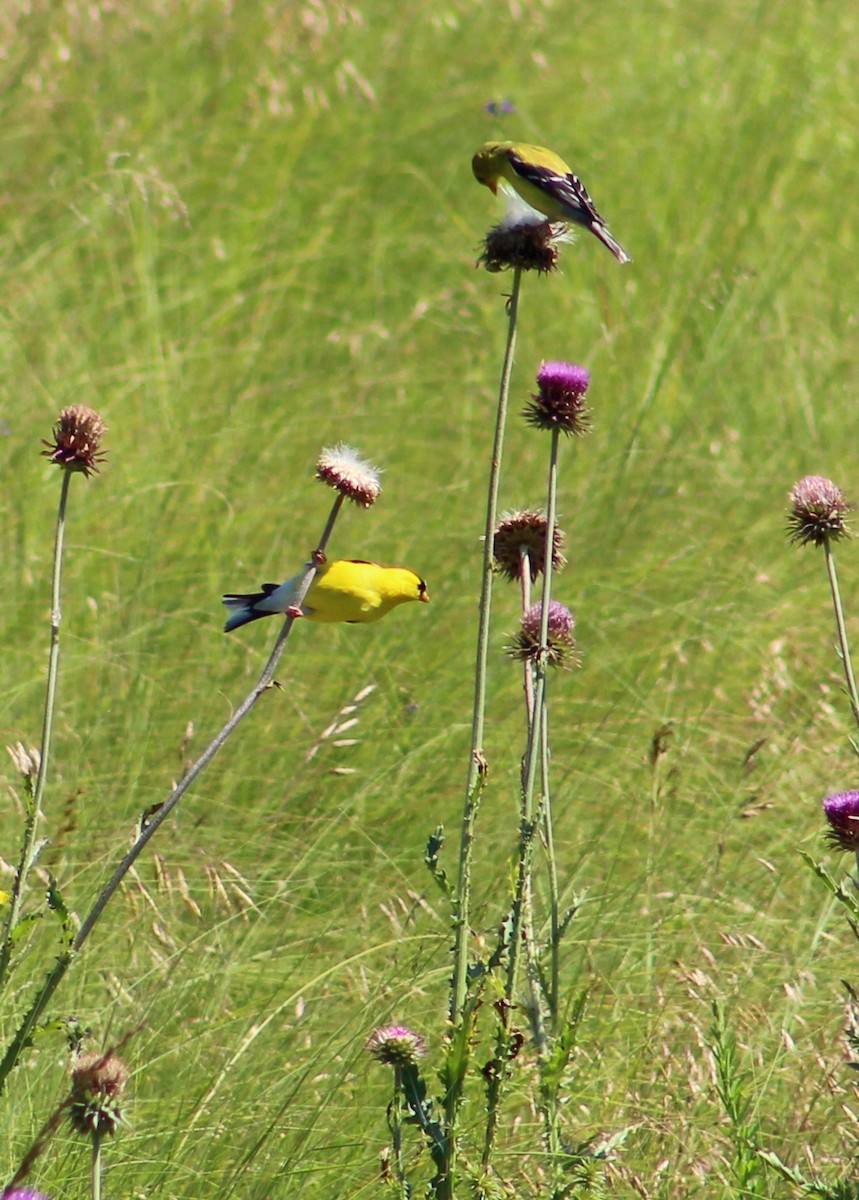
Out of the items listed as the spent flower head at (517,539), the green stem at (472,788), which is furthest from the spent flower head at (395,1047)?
the spent flower head at (517,539)

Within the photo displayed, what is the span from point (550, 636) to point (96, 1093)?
1017mm

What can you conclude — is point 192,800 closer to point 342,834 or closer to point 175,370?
point 342,834

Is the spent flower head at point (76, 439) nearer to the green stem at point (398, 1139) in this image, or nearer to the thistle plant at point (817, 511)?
the green stem at point (398, 1139)

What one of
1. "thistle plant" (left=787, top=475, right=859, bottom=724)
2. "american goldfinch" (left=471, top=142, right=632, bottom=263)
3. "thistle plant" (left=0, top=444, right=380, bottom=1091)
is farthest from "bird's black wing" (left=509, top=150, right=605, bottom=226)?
"thistle plant" (left=0, top=444, right=380, bottom=1091)

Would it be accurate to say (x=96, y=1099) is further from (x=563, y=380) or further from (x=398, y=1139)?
(x=563, y=380)

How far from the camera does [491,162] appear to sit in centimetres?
224

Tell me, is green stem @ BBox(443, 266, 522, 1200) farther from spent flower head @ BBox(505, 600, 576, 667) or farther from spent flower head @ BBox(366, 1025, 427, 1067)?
spent flower head @ BBox(505, 600, 576, 667)

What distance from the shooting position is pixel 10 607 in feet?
10.7

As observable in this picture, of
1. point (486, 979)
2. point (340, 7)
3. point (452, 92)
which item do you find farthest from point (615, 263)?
point (486, 979)

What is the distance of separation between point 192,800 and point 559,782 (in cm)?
72

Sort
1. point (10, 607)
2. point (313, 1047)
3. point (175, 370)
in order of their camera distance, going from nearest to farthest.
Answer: point (313, 1047) → point (10, 607) → point (175, 370)

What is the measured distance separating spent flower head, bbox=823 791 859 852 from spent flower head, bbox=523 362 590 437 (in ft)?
2.02

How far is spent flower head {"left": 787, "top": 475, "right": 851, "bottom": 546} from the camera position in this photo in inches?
85.4

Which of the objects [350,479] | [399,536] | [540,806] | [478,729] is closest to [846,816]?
[540,806]
